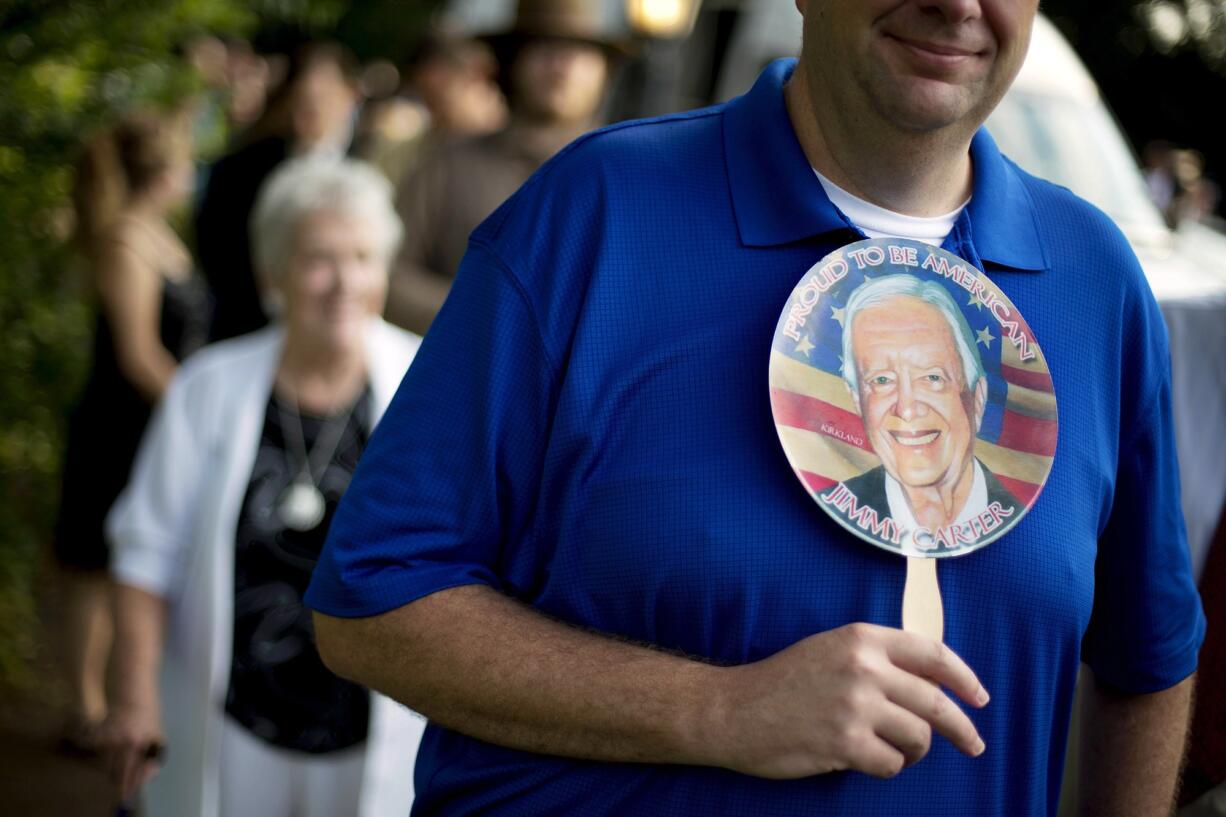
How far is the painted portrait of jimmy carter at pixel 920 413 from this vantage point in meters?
1.59

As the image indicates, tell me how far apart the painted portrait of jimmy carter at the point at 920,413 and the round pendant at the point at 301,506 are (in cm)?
193

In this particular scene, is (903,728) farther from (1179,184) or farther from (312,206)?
(1179,184)

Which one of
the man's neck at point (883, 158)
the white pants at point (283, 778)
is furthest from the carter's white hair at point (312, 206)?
the man's neck at point (883, 158)

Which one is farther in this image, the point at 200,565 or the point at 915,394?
the point at 200,565

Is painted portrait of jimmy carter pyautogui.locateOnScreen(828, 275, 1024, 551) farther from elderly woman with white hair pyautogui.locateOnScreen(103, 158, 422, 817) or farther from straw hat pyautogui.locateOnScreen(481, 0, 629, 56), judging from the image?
straw hat pyautogui.locateOnScreen(481, 0, 629, 56)

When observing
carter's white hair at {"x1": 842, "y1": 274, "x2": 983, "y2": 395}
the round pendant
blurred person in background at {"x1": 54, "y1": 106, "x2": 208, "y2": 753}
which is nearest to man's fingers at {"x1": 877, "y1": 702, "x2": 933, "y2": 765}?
carter's white hair at {"x1": 842, "y1": 274, "x2": 983, "y2": 395}

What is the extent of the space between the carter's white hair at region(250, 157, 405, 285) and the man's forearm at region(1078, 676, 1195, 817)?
228 cm

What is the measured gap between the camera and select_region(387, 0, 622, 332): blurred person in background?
4836 millimetres

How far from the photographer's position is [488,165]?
4949 mm

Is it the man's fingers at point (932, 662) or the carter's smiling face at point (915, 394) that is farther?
the carter's smiling face at point (915, 394)

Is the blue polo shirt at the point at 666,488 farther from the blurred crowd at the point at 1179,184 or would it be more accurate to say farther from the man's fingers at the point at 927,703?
the blurred crowd at the point at 1179,184

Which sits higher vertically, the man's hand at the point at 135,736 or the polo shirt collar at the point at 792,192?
the polo shirt collar at the point at 792,192

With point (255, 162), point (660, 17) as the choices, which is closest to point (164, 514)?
point (255, 162)

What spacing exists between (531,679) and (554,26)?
13.9ft
